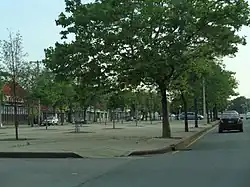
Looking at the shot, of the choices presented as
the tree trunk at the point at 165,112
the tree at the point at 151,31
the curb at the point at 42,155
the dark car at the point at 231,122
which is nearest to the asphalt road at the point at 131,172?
the curb at the point at 42,155

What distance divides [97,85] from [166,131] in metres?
4.86

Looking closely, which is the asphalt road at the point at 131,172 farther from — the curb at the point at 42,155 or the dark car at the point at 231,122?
the dark car at the point at 231,122

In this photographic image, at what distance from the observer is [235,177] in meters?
13.0

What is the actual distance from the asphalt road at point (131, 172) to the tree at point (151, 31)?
7.18 metres

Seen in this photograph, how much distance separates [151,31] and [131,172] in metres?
12.0

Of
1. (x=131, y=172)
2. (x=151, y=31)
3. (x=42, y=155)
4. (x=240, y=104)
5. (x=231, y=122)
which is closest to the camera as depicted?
(x=131, y=172)

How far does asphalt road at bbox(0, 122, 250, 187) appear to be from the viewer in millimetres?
12234

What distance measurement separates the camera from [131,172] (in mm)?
14477

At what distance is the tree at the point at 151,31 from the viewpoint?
24.6 meters

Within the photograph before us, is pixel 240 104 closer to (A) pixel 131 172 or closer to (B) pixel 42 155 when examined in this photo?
(B) pixel 42 155

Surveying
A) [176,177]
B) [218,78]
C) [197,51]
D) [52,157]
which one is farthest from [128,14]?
[218,78]

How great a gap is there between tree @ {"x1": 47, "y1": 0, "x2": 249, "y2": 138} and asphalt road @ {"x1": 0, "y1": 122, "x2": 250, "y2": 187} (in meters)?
7.18

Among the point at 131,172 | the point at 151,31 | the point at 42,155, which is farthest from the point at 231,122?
the point at 131,172

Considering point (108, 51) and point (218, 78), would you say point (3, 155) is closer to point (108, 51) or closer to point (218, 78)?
point (108, 51)
